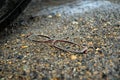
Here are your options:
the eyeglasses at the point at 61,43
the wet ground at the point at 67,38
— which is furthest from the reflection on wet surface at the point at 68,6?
the eyeglasses at the point at 61,43

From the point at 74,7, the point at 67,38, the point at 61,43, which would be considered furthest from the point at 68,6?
the point at 61,43

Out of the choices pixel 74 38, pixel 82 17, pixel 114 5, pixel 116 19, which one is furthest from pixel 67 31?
pixel 114 5

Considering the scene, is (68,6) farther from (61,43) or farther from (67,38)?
(61,43)

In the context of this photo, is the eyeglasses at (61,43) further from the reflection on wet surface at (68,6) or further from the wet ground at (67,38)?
the reflection on wet surface at (68,6)

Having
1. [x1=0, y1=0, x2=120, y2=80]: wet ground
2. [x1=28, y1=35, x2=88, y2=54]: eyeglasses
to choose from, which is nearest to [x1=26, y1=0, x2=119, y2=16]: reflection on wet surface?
[x1=0, y1=0, x2=120, y2=80]: wet ground

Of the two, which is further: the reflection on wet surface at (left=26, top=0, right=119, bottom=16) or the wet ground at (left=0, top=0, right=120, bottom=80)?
the reflection on wet surface at (left=26, top=0, right=119, bottom=16)

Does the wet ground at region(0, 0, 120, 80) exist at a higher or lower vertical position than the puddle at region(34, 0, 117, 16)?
lower

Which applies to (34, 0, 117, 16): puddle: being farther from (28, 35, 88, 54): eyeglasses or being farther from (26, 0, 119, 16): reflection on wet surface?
(28, 35, 88, 54): eyeglasses
